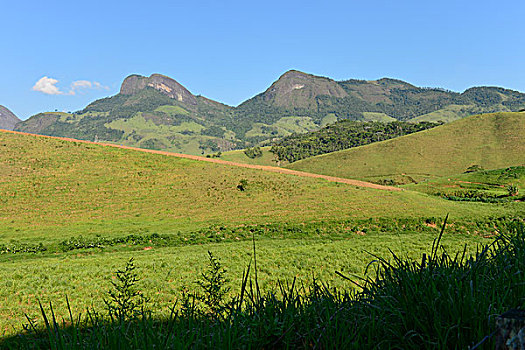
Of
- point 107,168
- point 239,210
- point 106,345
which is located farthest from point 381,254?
point 107,168

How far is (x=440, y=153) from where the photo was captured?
10612 cm

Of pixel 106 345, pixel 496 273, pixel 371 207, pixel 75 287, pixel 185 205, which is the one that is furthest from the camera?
pixel 185 205

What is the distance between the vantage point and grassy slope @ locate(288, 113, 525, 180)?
314ft

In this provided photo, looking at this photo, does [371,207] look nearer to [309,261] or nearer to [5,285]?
[309,261]

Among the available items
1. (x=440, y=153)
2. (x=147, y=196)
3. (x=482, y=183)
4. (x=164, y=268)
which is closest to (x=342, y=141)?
(x=440, y=153)

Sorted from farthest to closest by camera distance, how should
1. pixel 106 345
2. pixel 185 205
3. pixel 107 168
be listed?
pixel 107 168
pixel 185 205
pixel 106 345

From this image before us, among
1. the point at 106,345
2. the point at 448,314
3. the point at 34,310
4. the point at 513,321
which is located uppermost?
the point at 513,321

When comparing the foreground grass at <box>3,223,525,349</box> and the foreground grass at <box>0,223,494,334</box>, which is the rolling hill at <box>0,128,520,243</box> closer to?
the foreground grass at <box>0,223,494,334</box>

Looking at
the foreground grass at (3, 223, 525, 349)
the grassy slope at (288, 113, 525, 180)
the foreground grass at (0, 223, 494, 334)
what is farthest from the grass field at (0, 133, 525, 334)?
the grassy slope at (288, 113, 525, 180)

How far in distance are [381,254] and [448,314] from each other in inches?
745

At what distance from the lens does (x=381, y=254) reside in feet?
64.5

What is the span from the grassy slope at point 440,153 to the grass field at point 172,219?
2168 inches

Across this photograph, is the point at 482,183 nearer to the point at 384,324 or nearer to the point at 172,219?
the point at 172,219

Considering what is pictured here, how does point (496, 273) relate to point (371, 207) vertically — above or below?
above
